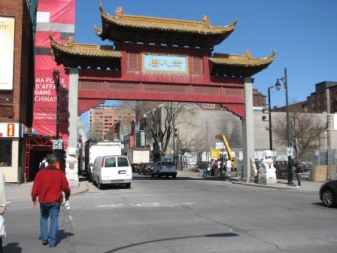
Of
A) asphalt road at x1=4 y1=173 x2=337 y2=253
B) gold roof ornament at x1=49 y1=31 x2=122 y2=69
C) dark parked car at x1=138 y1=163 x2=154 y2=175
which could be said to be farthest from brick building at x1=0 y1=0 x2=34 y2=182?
dark parked car at x1=138 y1=163 x2=154 y2=175

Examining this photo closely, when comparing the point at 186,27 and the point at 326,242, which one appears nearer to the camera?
the point at 326,242

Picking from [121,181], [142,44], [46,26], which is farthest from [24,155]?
[46,26]

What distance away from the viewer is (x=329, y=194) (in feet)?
45.7

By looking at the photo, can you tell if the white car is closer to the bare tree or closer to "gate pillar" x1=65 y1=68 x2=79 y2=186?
"gate pillar" x1=65 y1=68 x2=79 y2=186

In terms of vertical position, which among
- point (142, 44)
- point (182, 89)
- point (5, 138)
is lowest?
point (5, 138)

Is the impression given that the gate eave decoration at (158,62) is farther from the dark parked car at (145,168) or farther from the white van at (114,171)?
the dark parked car at (145,168)

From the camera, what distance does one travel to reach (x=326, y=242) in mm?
7984

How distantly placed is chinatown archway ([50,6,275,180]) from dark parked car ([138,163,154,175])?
832 inches

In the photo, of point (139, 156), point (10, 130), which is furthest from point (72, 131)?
point (139, 156)

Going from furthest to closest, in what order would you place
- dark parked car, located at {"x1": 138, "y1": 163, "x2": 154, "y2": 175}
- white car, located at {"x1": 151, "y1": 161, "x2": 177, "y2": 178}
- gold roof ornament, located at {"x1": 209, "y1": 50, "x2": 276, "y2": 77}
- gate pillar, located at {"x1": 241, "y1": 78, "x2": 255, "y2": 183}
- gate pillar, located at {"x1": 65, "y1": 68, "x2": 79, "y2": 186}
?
dark parked car, located at {"x1": 138, "y1": 163, "x2": 154, "y2": 175}, white car, located at {"x1": 151, "y1": 161, "x2": 177, "y2": 178}, gate pillar, located at {"x1": 241, "y1": 78, "x2": 255, "y2": 183}, gold roof ornament, located at {"x1": 209, "y1": 50, "x2": 276, "y2": 77}, gate pillar, located at {"x1": 65, "y1": 68, "x2": 79, "y2": 186}

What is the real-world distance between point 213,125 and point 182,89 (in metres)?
48.3

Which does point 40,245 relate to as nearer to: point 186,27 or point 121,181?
point 121,181

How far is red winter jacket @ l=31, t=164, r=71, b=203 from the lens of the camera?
7789 mm

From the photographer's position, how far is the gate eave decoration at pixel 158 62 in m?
26.3
